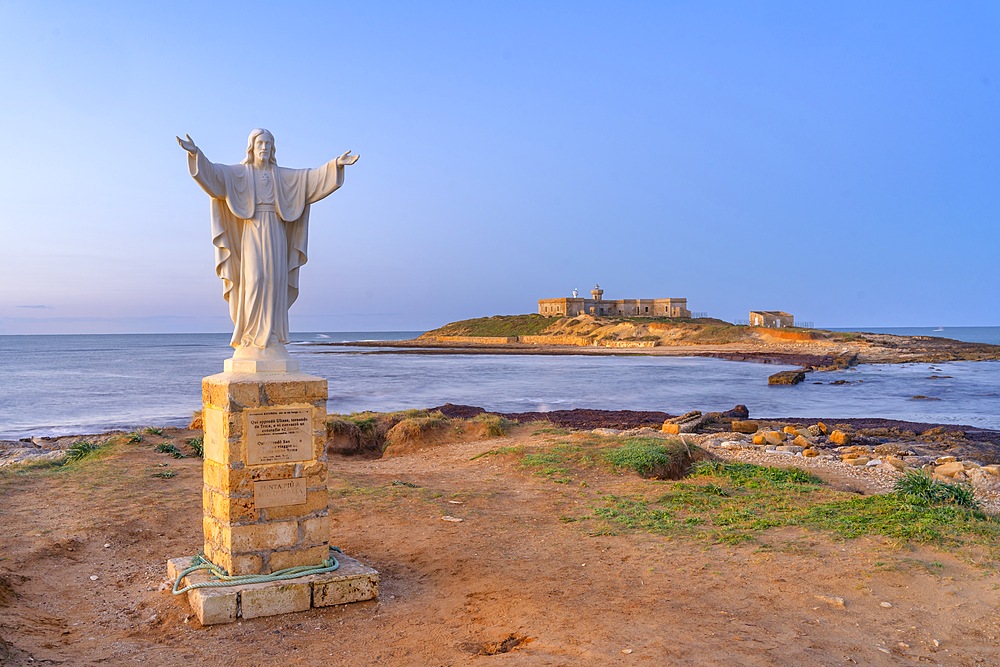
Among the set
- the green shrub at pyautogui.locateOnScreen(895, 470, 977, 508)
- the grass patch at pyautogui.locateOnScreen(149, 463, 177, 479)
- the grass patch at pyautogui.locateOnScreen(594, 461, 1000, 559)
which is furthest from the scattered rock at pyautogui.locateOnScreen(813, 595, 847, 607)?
the grass patch at pyautogui.locateOnScreen(149, 463, 177, 479)

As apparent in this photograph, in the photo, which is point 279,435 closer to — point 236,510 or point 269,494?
point 269,494

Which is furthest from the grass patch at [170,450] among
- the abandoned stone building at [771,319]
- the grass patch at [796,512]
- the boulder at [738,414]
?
the abandoned stone building at [771,319]

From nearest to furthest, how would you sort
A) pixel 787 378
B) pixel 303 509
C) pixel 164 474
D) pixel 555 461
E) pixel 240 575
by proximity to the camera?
1. pixel 240 575
2. pixel 303 509
3. pixel 164 474
4. pixel 555 461
5. pixel 787 378

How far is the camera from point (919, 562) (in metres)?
6.05

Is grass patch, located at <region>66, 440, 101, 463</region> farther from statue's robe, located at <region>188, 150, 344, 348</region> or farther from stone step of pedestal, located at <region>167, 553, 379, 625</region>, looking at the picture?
Answer: statue's robe, located at <region>188, 150, 344, 348</region>

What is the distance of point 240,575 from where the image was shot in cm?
529

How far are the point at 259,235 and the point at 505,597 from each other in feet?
10.8

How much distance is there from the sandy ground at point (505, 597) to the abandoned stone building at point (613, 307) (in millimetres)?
88507

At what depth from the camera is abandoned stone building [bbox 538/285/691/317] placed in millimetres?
95312

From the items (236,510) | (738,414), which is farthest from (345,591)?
(738,414)

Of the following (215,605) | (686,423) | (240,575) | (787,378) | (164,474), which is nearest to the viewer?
(215,605)

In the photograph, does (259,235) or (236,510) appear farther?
(259,235)

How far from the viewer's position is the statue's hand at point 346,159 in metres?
5.69

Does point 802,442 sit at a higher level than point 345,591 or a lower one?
lower
